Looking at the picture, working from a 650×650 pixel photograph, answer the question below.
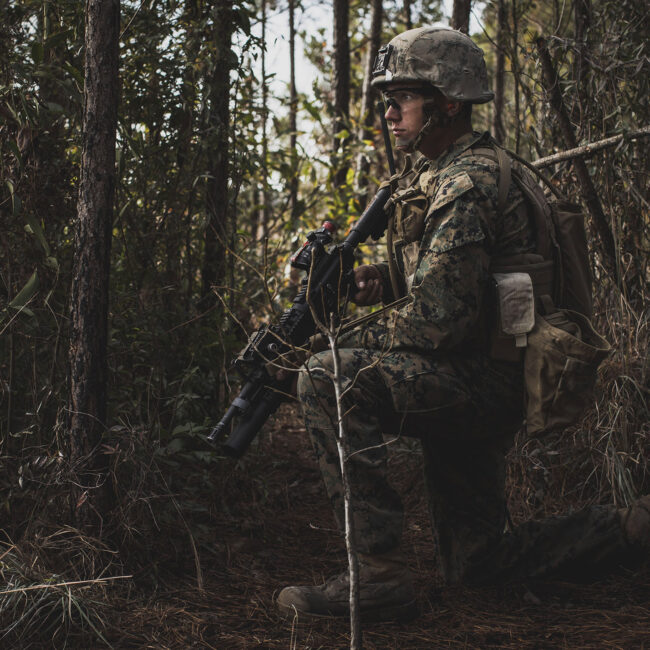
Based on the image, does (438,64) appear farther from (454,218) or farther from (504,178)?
(454,218)

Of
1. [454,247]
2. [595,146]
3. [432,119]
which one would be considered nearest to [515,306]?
[454,247]

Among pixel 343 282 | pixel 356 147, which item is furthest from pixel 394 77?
pixel 356 147

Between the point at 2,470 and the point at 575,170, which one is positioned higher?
the point at 575,170

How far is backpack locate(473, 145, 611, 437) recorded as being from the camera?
2.63m

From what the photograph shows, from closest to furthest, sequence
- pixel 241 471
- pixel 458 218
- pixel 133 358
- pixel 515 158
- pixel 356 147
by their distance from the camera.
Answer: pixel 458 218, pixel 515 158, pixel 133 358, pixel 241 471, pixel 356 147

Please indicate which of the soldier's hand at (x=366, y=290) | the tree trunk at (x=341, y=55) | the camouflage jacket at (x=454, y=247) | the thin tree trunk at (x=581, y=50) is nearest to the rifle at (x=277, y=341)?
the soldier's hand at (x=366, y=290)

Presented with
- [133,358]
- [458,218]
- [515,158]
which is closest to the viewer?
[458,218]

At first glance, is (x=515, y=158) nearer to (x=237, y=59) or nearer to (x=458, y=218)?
(x=458, y=218)

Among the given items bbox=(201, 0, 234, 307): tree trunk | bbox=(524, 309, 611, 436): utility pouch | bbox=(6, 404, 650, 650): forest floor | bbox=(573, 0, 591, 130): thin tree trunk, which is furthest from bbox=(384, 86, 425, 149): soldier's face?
bbox=(6, 404, 650, 650): forest floor

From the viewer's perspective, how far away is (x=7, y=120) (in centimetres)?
297

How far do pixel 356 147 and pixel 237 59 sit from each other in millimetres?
2546

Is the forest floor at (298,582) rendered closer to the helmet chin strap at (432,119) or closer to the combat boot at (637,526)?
the combat boot at (637,526)

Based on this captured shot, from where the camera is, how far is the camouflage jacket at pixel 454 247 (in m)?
2.63

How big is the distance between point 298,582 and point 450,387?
1051 millimetres
